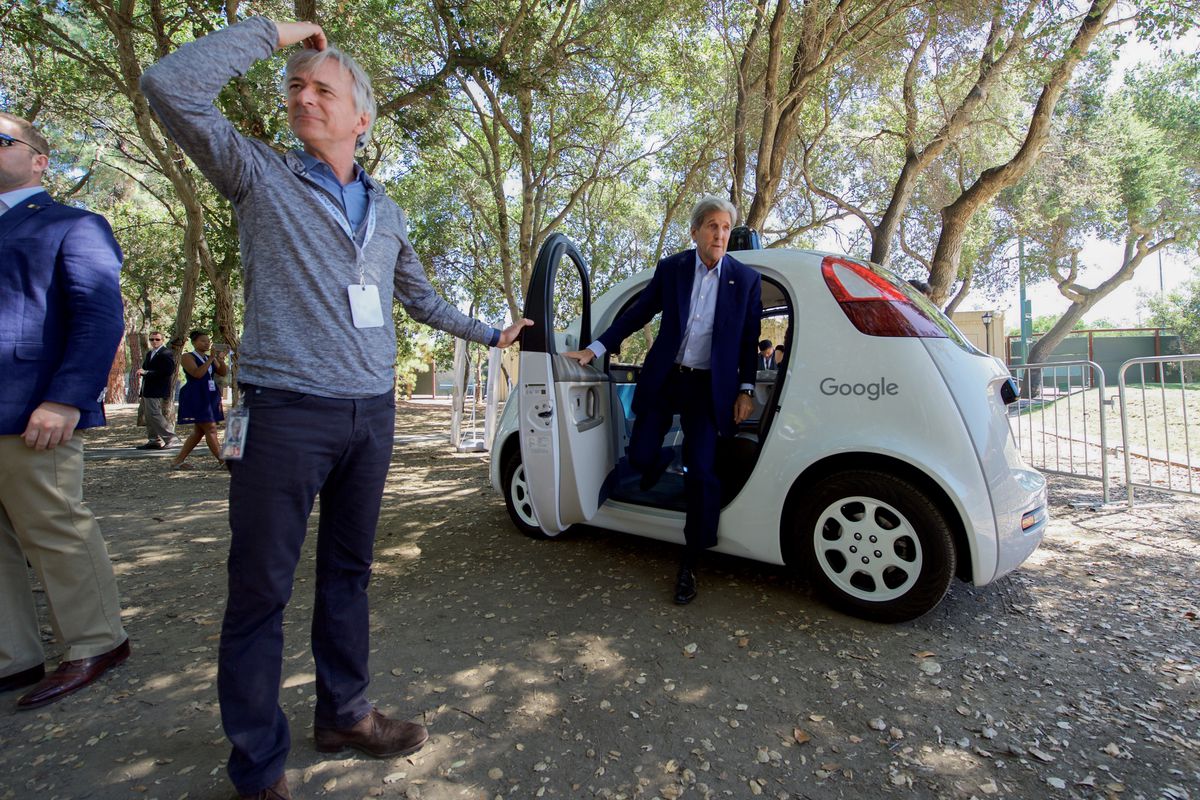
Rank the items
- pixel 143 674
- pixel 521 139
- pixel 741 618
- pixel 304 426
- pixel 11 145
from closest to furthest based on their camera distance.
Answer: pixel 304 426, pixel 11 145, pixel 143 674, pixel 741 618, pixel 521 139

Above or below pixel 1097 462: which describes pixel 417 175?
above

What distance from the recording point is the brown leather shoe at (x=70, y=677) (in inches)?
87.5

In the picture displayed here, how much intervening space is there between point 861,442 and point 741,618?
3.25 feet

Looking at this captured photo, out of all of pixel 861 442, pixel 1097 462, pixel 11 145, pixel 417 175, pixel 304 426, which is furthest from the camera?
pixel 417 175

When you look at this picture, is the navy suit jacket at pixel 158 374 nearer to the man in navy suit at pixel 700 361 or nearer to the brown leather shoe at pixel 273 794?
the man in navy suit at pixel 700 361

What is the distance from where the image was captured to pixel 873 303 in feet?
9.21

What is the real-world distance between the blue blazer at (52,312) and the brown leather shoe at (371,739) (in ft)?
4.78

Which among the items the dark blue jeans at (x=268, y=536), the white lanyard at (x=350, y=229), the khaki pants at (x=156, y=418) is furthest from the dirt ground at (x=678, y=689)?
the khaki pants at (x=156, y=418)

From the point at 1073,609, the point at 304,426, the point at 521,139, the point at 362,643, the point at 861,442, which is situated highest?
the point at 521,139

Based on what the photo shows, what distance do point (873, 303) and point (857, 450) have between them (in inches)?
26.6

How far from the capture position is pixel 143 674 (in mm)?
2484

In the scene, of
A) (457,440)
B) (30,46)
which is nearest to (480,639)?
(457,440)

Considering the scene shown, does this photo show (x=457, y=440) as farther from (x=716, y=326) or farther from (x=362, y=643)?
(x=362, y=643)

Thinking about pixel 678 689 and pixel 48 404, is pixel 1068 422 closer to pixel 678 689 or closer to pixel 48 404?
pixel 678 689
